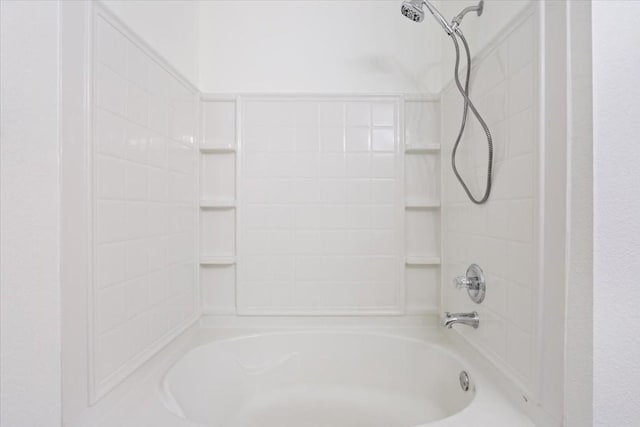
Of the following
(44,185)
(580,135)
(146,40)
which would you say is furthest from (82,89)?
(580,135)

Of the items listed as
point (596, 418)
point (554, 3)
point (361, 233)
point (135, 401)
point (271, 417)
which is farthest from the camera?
point (361, 233)

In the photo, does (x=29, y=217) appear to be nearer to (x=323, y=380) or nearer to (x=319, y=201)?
(x=319, y=201)

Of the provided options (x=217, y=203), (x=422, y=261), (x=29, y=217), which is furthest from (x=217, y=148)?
(x=422, y=261)

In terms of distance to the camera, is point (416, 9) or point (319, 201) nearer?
point (416, 9)

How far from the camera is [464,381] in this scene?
1215 mm

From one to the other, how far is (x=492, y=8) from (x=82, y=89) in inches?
51.8

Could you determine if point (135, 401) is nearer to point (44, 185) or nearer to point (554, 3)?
point (44, 185)

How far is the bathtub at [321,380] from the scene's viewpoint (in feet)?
4.23

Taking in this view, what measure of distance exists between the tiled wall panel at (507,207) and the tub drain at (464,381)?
5.0 inches

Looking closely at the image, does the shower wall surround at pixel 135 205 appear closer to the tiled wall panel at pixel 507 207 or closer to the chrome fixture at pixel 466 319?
the chrome fixture at pixel 466 319

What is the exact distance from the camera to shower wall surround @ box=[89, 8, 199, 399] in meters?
0.89

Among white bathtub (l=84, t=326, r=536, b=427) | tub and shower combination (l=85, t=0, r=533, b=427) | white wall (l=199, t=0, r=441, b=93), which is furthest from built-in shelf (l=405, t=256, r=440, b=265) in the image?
white wall (l=199, t=0, r=441, b=93)

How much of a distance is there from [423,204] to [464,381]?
2.55 feet

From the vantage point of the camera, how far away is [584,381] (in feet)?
2.27
